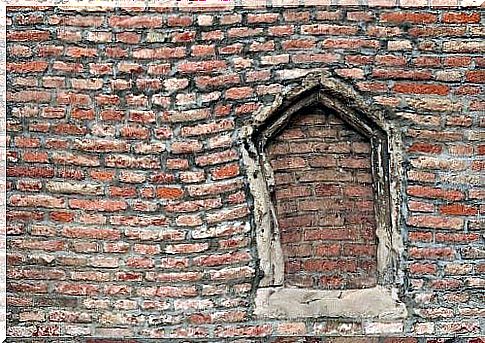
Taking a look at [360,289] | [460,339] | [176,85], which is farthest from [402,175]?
[176,85]

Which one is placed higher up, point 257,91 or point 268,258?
point 257,91

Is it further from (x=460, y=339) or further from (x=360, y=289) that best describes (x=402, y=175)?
(x=460, y=339)

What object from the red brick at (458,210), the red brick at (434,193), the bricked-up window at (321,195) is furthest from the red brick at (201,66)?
the red brick at (458,210)

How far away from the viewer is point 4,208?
11.4 feet

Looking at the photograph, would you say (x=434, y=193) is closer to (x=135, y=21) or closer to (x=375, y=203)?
(x=375, y=203)

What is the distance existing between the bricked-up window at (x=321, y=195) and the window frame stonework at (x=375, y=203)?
0.04 metres

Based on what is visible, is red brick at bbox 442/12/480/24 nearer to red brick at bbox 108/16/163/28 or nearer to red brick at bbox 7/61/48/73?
red brick at bbox 108/16/163/28

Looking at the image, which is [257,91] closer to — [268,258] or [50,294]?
[268,258]

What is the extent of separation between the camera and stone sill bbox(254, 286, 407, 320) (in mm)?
3439

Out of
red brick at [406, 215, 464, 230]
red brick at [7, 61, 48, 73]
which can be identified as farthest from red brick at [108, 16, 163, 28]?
red brick at [406, 215, 464, 230]

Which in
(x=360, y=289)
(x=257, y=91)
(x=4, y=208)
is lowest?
(x=360, y=289)

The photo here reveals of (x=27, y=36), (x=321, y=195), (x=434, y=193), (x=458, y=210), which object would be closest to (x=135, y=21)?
(x=27, y=36)

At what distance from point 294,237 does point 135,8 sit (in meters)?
1.13

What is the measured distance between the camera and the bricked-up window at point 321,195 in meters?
3.47
